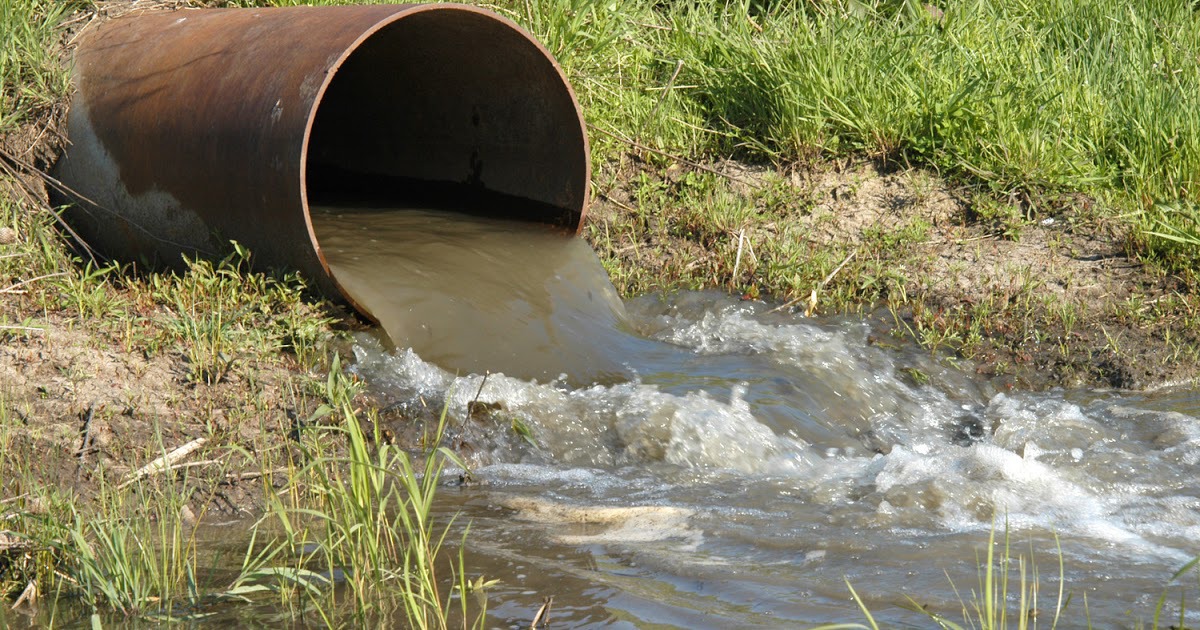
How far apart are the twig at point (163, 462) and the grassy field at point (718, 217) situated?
35 millimetres

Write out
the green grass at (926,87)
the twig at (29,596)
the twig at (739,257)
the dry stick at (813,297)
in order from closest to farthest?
the twig at (29,596)
the dry stick at (813,297)
the twig at (739,257)
the green grass at (926,87)

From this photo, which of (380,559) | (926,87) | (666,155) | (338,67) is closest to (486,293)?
(338,67)

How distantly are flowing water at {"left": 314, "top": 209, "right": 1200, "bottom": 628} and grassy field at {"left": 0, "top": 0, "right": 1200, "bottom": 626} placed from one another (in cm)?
27

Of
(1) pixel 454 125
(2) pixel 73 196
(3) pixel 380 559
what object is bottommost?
(3) pixel 380 559

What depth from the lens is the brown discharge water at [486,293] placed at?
432 cm

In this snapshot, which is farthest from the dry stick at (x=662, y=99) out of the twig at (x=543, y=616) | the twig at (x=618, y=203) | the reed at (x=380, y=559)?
the twig at (x=543, y=616)

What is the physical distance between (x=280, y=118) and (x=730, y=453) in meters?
1.92

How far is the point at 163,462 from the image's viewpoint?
3121 mm

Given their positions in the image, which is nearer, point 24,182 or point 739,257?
point 24,182

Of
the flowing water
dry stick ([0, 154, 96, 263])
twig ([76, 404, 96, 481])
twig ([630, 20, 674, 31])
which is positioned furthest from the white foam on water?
twig ([630, 20, 674, 31])

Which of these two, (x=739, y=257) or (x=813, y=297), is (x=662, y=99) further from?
(x=813, y=297)

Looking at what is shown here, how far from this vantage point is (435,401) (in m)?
3.95

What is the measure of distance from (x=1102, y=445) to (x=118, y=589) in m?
2.95

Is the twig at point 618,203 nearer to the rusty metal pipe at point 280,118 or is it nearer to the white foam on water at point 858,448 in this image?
the rusty metal pipe at point 280,118
